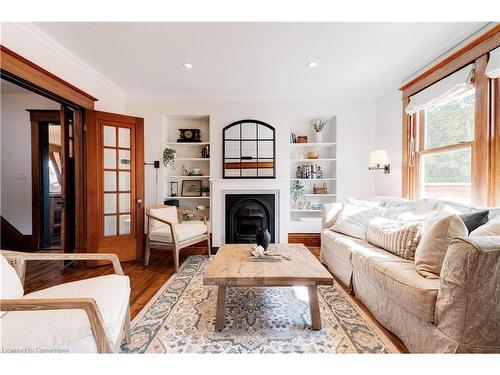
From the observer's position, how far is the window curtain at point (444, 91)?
212cm

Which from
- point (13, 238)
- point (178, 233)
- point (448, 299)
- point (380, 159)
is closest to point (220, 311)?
point (448, 299)

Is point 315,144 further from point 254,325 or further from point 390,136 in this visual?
point 254,325

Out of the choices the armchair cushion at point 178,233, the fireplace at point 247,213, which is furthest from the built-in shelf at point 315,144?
the armchair cushion at point 178,233

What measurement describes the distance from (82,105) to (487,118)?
14.2 feet

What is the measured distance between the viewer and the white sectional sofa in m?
1.11

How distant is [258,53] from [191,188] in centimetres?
244

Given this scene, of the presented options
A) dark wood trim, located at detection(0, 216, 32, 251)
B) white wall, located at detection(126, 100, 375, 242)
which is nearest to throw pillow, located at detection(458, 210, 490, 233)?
white wall, located at detection(126, 100, 375, 242)

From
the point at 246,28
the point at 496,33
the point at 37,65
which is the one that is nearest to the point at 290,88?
the point at 246,28

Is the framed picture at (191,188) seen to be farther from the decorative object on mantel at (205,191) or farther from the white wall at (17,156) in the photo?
the white wall at (17,156)

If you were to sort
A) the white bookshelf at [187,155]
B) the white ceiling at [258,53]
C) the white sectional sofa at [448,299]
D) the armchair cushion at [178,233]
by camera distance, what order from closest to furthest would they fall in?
the white sectional sofa at [448,299] → the white ceiling at [258,53] → the armchair cushion at [178,233] → the white bookshelf at [187,155]

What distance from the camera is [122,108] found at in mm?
Result: 3664

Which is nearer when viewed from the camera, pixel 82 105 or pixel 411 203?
pixel 411 203

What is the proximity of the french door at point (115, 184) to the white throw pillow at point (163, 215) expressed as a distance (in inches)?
12.8

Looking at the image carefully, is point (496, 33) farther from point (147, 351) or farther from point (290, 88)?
point (147, 351)
